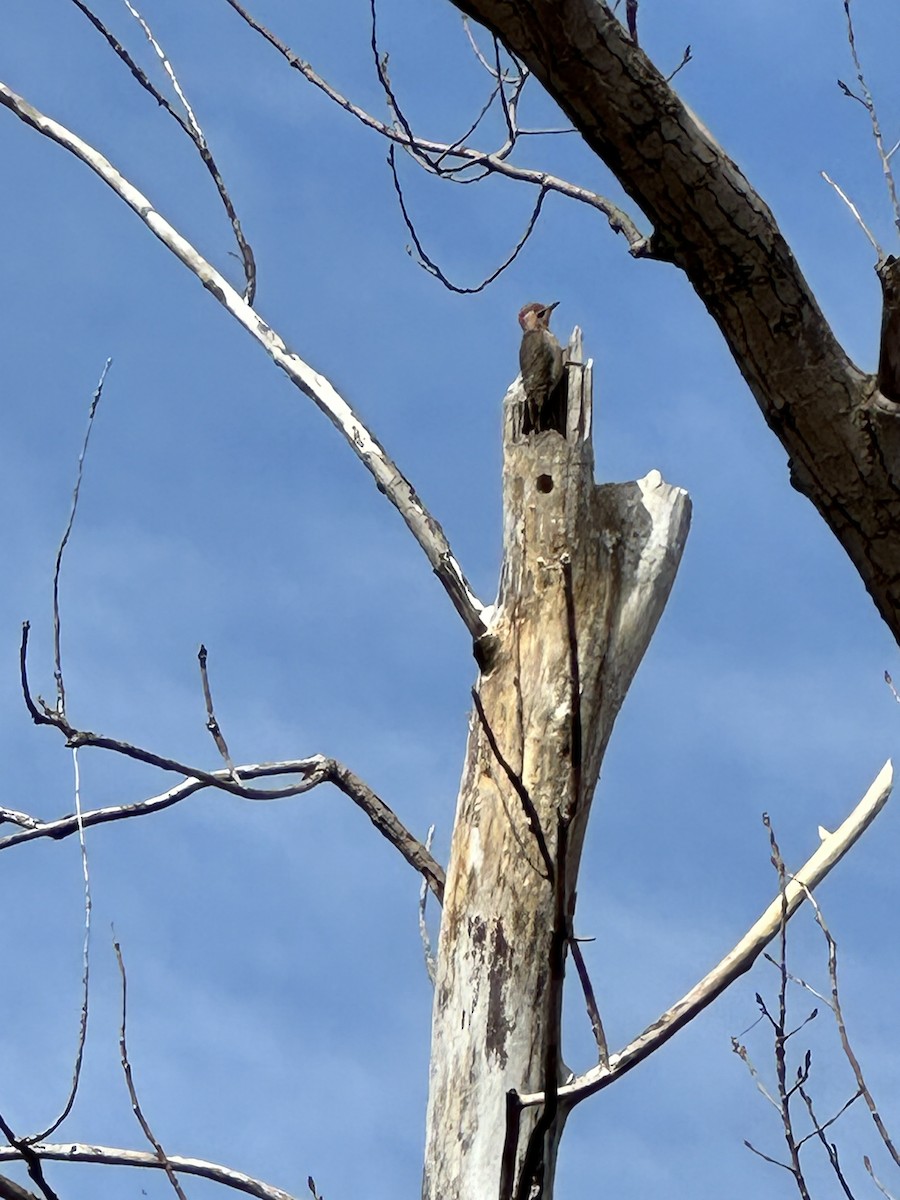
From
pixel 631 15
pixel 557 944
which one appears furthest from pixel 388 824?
pixel 631 15

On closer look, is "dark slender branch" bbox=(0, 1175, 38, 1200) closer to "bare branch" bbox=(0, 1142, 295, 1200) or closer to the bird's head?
"bare branch" bbox=(0, 1142, 295, 1200)

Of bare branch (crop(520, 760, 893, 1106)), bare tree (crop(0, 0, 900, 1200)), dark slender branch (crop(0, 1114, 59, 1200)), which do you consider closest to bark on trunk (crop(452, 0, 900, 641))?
bare tree (crop(0, 0, 900, 1200))

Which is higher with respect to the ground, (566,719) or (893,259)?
(893,259)

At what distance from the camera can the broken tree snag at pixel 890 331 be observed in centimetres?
223

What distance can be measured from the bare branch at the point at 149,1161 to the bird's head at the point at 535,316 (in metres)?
2.29

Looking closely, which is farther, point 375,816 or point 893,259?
point 375,816

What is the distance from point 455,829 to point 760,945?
77cm

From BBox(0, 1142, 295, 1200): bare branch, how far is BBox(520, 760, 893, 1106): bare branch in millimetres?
1046

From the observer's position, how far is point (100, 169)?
14.4ft

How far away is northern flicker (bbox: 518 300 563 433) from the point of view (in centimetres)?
312

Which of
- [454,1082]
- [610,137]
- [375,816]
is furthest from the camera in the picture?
[375,816]

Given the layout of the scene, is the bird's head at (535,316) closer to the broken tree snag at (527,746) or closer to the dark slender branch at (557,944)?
the broken tree snag at (527,746)

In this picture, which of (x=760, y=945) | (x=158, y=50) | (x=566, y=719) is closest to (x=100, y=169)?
(x=158, y=50)

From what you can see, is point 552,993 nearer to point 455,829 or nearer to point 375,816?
point 455,829
